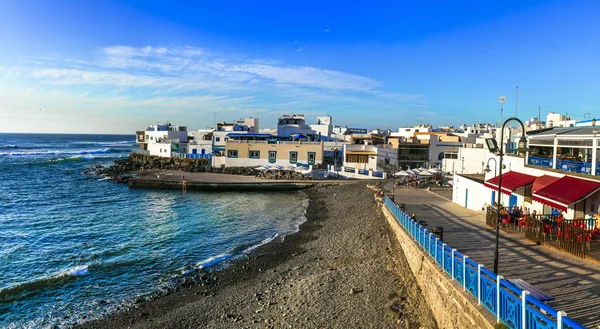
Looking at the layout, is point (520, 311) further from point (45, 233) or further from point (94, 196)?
point (94, 196)

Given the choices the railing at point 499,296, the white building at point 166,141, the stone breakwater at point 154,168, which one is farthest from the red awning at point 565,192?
the white building at point 166,141

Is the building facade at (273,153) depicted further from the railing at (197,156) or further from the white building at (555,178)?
the white building at (555,178)

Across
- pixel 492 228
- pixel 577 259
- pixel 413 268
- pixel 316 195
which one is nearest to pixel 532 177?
pixel 492 228

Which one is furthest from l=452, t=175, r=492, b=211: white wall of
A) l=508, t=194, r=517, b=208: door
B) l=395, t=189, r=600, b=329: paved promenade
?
l=395, t=189, r=600, b=329: paved promenade

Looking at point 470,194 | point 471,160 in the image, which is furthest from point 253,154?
point 470,194

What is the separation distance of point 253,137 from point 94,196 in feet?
87.3

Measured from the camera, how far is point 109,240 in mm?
21828

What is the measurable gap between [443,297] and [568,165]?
8.70 meters

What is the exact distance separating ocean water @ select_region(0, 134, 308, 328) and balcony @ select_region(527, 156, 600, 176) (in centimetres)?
1432

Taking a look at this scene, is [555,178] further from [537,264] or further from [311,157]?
[311,157]

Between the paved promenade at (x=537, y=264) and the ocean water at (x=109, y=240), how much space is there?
11222 millimetres

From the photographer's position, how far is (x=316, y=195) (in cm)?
3784

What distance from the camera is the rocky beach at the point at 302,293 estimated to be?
11227mm

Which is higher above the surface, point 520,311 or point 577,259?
point 520,311
